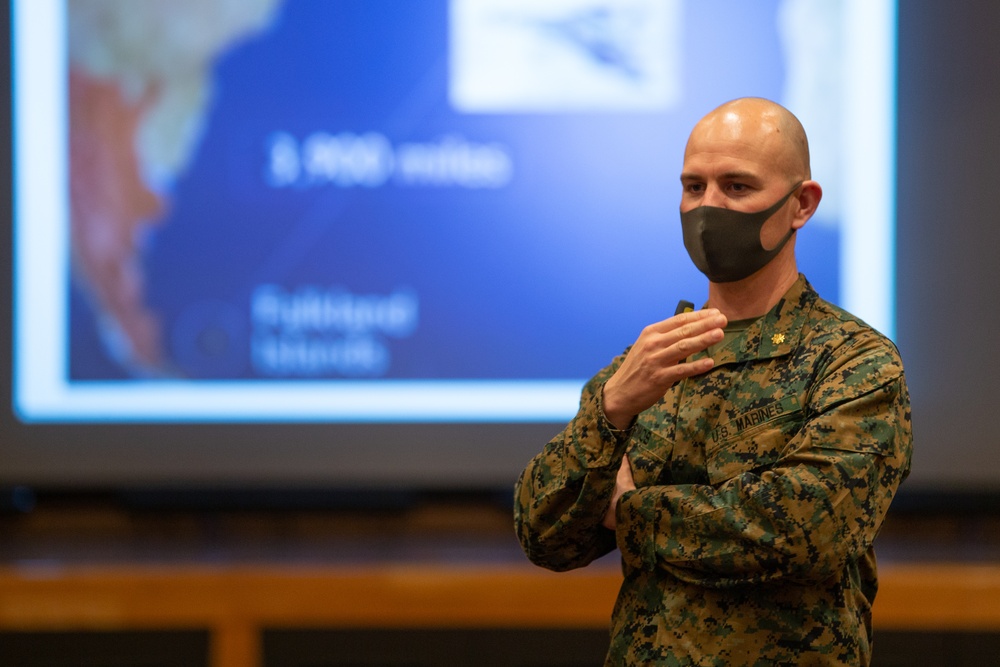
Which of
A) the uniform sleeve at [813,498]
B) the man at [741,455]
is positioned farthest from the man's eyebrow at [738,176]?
the uniform sleeve at [813,498]

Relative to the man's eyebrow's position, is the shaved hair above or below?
above

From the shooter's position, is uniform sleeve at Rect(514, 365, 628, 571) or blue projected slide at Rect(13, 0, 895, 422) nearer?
uniform sleeve at Rect(514, 365, 628, 571)

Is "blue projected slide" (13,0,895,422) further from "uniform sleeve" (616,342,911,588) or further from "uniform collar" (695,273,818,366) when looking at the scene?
"uniform sleeve" (616,342,911,588)

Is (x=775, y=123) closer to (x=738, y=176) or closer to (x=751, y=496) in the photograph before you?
(x=738, y=176)

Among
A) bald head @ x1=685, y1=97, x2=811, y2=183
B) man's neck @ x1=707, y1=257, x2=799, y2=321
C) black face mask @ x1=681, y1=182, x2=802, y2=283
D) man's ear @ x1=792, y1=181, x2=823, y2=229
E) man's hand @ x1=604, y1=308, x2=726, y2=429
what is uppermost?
bald head @ x1=685, y1=97, x2=811, y2=183

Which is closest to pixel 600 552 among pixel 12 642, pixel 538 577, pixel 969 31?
pixel 538 577

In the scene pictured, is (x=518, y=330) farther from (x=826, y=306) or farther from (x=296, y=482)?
(x=826, y=306)

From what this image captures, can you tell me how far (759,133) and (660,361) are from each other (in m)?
0.37

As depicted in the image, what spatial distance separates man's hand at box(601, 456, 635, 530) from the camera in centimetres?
160

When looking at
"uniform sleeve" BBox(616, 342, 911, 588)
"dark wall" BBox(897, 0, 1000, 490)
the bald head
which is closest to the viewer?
"uniform sleeve" BBox(616, 342, 911, 588)

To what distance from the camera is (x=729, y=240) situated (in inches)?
60.8

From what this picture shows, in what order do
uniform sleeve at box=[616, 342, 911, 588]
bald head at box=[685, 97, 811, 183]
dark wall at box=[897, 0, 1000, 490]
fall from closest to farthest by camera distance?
uniform sleeve at box=[616, 342, 911, 588] → bald head at box=[685, 97, 811, 183] → dark wall at box=[897, 0, 1000, 490]

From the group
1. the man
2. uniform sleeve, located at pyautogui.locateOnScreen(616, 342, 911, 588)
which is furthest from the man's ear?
uniform sleeve, located at pyautogui.locateOnScreen(616, 342, 911, 588)

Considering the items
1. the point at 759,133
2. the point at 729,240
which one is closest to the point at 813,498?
the point at 729,240
